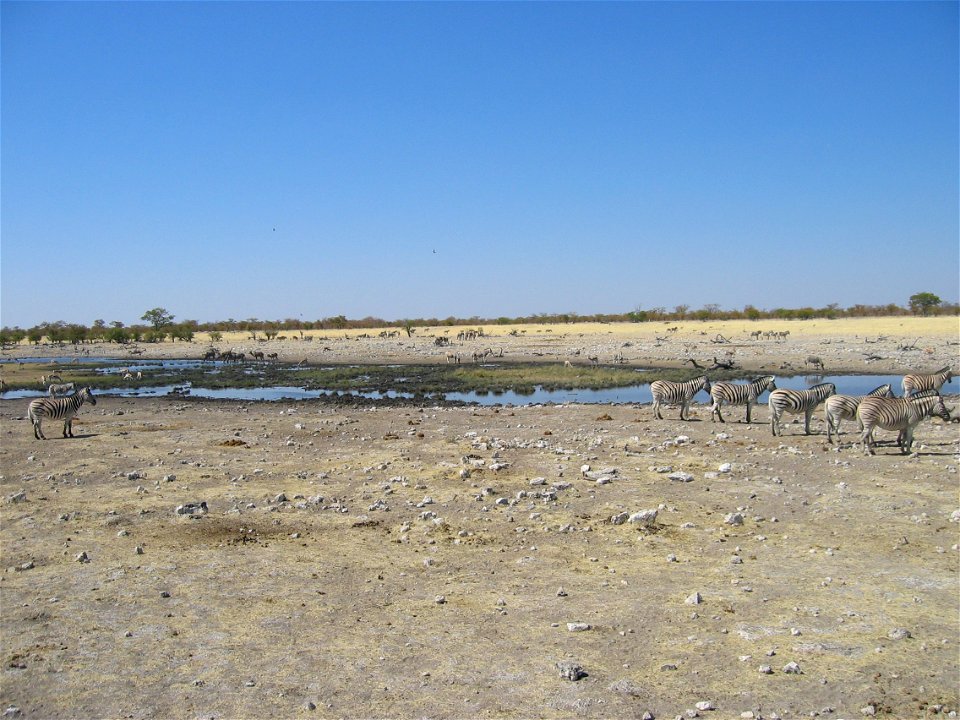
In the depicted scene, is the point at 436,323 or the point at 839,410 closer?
the point at 839,410

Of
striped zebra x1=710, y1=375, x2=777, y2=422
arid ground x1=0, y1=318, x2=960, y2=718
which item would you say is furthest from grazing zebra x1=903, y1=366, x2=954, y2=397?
arid ground x1=0, y1=318, x2=960, y2=718

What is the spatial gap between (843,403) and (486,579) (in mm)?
9454

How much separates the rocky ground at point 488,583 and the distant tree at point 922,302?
74.3 m

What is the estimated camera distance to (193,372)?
39.9m

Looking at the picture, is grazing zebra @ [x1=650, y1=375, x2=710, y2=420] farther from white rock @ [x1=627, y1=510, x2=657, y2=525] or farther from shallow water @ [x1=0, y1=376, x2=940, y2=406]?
white rock @ [x1=627, y1=510, x2=657, y2=525]

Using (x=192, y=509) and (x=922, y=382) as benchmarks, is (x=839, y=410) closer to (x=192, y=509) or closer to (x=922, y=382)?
(x=922, y=382)

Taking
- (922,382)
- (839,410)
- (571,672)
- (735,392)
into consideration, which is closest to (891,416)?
(839,410)

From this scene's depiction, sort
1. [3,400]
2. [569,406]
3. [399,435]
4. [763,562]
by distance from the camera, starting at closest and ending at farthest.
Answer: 1. [763,562]
2. [399,435]
3. [569,406]
4. [3,400]

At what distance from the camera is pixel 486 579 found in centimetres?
754

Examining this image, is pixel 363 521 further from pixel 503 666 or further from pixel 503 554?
pixel 503 666

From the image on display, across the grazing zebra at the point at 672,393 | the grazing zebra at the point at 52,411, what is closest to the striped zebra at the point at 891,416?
the grazing zebra at the point at 672,393

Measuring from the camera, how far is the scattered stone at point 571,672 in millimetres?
5540

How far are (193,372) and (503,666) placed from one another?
37807mm

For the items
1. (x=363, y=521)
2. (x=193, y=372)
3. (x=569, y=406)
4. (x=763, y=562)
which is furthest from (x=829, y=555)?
(x=193, y=372)
